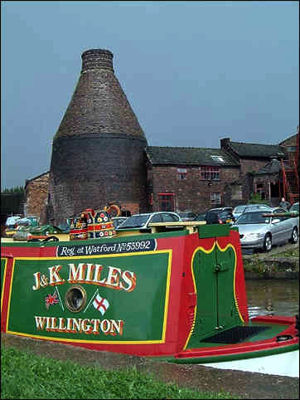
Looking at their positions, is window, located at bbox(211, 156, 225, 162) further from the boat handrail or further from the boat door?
the boat door

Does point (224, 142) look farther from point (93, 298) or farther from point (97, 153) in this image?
point (93, 298)

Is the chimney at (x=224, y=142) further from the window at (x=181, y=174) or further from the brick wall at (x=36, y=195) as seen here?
the brick wall at (x=36, y=195)

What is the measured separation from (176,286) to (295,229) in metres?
16.9

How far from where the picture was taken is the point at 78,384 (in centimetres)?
430

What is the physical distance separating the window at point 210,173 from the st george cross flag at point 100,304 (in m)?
40.7

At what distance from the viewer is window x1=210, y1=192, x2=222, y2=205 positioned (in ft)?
154

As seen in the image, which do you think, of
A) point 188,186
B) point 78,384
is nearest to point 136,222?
point 78,384

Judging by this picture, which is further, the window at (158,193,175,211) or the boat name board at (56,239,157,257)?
the window at (158,193,175,211)

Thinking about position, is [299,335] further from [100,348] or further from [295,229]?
[295,229]

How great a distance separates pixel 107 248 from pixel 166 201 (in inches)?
1544

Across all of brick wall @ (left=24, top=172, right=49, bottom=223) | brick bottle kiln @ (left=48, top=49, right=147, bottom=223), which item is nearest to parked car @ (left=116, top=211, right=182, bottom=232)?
brick bottle kiln @ (left=48, top=49, right=147, bottom=223)

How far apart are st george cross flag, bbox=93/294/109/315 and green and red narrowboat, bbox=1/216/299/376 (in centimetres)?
1

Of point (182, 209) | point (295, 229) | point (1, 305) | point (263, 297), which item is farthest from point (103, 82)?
point (1, 305)

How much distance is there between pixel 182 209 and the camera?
45562 millimetres
